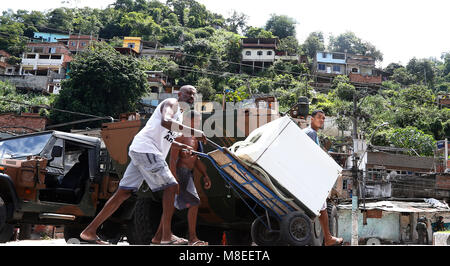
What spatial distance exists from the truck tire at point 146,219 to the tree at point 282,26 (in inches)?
3955

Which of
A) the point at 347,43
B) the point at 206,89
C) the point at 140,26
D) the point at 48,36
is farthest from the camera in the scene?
the point at 347,43

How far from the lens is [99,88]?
144ft

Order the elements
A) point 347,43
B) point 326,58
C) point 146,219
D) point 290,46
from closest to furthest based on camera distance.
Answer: point 146,219 < point 326,58 < point 290,46 < point 347,43

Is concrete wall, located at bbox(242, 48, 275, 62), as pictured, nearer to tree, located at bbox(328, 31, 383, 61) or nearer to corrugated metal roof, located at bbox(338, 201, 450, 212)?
tree, located at bbox(328, 31, 383, 61)

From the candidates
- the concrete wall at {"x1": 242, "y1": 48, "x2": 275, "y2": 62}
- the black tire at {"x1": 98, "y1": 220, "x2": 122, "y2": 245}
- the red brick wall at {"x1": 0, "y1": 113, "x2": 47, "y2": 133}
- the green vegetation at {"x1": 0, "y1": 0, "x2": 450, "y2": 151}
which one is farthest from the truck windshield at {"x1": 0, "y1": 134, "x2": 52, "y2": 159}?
the concrete wall at {"x1": 242, "y1": 48, "x2": 275, "y2": 62}

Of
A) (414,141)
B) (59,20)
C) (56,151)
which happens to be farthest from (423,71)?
(56,151)

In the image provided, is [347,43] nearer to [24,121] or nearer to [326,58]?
[326,58]

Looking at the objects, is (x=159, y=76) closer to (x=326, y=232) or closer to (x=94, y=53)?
(x=94, y=53)

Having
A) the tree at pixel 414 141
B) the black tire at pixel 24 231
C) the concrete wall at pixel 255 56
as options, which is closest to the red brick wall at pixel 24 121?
the black tire at pixel 24 231

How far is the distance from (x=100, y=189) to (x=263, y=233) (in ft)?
13.6

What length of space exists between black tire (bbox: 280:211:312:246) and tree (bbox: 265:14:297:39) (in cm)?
10225

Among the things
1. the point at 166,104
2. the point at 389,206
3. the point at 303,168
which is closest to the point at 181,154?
the point at 166,104
